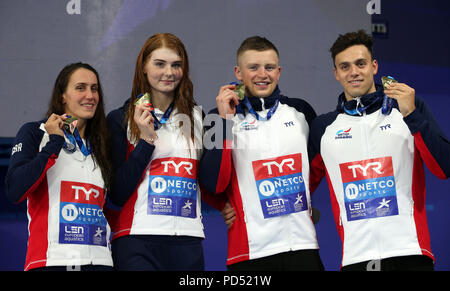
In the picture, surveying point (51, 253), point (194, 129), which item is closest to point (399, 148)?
point (194, 129)

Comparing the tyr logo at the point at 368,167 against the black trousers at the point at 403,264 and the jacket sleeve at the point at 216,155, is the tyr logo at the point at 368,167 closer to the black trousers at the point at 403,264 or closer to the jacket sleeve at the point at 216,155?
the black trousers at the point at 403,264

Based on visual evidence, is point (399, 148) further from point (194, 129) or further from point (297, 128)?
point (194, 129)

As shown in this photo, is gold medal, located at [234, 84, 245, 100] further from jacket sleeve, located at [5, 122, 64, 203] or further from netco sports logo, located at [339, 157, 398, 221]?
jacket sleeve, located at [5, 122, 64, 203]

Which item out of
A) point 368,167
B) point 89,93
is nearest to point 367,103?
point 368,167

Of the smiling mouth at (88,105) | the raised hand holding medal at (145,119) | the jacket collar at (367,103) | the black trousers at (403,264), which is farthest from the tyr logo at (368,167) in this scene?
the smiling mouth at (88,105)

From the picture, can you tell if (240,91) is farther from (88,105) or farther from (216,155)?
(88,105)

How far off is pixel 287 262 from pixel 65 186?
3.61ft

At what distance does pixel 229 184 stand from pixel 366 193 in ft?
2.28

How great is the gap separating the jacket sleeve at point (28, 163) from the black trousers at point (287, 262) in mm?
1039

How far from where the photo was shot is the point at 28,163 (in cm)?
258

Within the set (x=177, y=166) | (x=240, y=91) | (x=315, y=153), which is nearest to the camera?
(x=177, y=166)

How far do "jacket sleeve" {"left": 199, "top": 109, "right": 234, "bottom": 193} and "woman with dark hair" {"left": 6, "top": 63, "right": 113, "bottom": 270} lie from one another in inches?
18.6

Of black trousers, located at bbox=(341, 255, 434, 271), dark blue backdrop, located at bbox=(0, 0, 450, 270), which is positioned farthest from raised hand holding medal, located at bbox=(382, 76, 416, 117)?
dark blue backdrop, located at bbox=(0, 0, 450, 270)

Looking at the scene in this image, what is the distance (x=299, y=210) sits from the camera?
2842 mm
